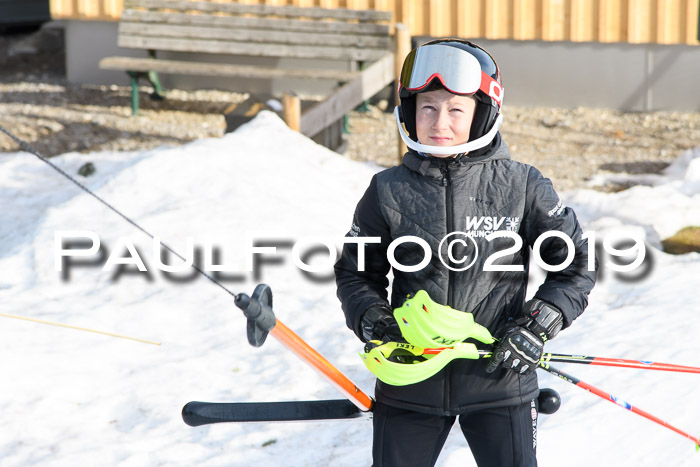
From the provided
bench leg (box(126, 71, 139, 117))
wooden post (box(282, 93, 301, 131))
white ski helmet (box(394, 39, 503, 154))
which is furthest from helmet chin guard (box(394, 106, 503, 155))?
bench leg (box(126, 71, 139, 117))

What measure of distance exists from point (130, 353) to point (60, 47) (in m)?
10.8

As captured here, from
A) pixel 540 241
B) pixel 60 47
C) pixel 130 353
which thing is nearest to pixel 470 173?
pixel 540 241

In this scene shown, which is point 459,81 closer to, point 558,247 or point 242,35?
point 558,247

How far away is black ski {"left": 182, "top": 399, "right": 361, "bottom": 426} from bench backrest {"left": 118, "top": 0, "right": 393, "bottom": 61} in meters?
8.31

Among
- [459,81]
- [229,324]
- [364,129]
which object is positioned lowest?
[229,324]

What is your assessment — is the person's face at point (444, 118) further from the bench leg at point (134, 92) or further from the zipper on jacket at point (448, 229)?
the bench leg at point (134, 92)

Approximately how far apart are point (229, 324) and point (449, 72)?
3.17 metres

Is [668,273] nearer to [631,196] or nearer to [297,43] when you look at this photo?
[631,196]

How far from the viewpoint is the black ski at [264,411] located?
2.79 meters

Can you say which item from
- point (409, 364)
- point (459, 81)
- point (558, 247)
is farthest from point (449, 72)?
point (409, 364)

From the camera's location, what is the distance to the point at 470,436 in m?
2.75

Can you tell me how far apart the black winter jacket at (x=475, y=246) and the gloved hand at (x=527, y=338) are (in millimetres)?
49

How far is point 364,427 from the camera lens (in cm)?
429

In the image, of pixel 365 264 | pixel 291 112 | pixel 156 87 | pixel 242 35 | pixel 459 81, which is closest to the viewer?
pixel 459 81
